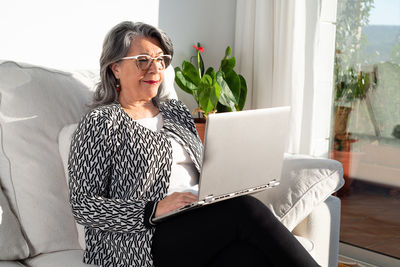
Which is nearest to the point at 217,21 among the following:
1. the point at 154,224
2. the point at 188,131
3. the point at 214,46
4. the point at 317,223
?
the point at 214,46

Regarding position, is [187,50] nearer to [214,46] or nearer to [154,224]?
[214,46]

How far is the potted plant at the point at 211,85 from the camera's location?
2.81 meters

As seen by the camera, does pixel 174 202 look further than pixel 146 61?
No

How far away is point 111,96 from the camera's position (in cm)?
185

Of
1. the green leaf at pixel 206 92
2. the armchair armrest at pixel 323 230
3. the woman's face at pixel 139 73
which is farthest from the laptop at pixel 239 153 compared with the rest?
the green leaf at pixel 206 92

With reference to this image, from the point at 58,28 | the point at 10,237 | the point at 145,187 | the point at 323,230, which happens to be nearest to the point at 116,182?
the point at 145,187

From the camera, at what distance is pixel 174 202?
144cm

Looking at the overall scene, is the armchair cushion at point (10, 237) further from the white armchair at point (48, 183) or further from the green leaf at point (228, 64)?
the green leaf at point (228, 64)

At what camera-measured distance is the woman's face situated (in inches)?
72.1

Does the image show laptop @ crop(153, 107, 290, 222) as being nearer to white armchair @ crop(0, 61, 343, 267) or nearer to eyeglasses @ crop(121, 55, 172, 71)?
white armchair @ crop(0, 61, 343, 267)

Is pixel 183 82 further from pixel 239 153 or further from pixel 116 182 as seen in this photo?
pixel 239 153

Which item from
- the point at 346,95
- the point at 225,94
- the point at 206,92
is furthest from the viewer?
the point at 346,95

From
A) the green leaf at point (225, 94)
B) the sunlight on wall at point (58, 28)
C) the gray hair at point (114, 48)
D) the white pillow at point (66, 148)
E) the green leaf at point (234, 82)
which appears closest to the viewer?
the white pillow at point (66, 148)

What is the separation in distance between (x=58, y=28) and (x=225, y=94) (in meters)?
0.99
